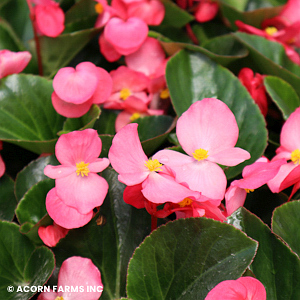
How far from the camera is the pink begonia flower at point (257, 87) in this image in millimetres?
696

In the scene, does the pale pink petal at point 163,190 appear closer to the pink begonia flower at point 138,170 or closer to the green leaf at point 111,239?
the pink begonia flower at point 138,170

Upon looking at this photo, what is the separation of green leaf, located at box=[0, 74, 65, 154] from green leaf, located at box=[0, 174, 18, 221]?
74mm

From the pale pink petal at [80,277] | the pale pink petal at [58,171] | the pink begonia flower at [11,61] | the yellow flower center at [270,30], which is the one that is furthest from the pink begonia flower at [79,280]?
the yellow flower center at [270,30]

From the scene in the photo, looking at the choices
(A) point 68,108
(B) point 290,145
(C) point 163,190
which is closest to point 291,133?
(B) point 290,145

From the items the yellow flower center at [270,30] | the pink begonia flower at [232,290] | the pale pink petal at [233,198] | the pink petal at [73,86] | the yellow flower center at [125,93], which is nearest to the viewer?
the pink begonia flower at [232,290]

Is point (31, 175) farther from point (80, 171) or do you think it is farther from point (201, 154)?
point (201, 154)

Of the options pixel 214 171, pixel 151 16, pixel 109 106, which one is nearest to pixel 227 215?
pixel 214 171

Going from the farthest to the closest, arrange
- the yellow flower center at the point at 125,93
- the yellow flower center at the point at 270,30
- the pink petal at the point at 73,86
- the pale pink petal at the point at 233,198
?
the yellow flower center at the point at 270,30 < the yellow flower center at the point at 125,93 < the pink petal at the point at 73,86 < the pale pink petal at the point at 233,198

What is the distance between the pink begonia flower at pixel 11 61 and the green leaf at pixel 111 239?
0.90ft

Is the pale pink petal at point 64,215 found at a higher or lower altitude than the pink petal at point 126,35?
lower

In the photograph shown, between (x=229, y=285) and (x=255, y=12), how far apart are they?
0.66 meters

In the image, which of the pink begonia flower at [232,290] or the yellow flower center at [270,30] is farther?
the yellow flower center at [270,30]

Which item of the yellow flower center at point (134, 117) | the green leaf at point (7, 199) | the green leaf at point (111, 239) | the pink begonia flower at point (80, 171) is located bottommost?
the green leaf at point (7, 199)

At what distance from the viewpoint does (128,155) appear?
42 centimetres
